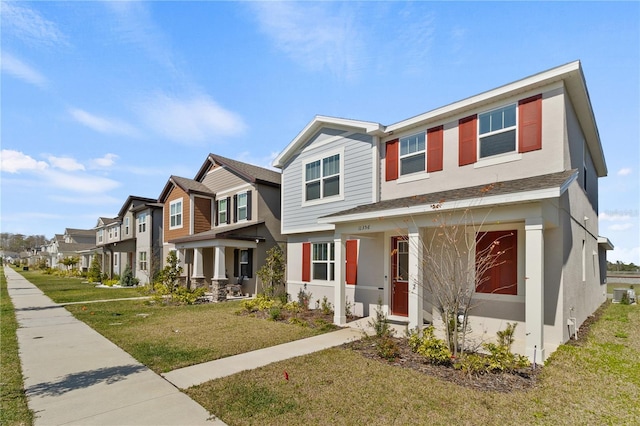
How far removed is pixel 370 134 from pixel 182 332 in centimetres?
863

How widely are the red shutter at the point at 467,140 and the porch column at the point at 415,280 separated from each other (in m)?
2.72

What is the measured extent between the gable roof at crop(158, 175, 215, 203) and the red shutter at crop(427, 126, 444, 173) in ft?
49.7

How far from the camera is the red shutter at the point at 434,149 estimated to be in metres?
10.2

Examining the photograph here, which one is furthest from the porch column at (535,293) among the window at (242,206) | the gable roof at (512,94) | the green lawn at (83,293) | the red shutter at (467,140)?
the green lawn at (83,293)

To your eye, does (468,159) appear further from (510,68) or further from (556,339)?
(556,339)

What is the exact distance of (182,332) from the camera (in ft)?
32.2

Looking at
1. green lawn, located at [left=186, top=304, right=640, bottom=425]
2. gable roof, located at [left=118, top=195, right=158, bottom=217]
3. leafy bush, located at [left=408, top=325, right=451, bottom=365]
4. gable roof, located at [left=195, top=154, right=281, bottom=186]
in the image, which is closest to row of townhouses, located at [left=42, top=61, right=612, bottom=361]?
gable roof, located at [left=195, top=154, right=281, bottom=186]

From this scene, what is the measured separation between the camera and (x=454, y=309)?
6.93 metres

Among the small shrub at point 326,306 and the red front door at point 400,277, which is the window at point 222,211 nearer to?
the small shrub at point 326,306

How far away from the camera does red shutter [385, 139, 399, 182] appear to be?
11.3 meters

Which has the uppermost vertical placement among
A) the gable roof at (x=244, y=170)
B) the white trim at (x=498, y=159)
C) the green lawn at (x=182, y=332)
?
the gable roof at (x=244, y=170)

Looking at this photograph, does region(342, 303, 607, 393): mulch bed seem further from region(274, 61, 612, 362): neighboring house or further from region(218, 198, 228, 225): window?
region(218, 198, 228, 225): window

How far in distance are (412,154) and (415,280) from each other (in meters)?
4.32

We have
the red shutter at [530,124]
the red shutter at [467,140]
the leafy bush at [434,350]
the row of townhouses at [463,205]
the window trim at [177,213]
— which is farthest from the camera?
the window trim at [177,213]
